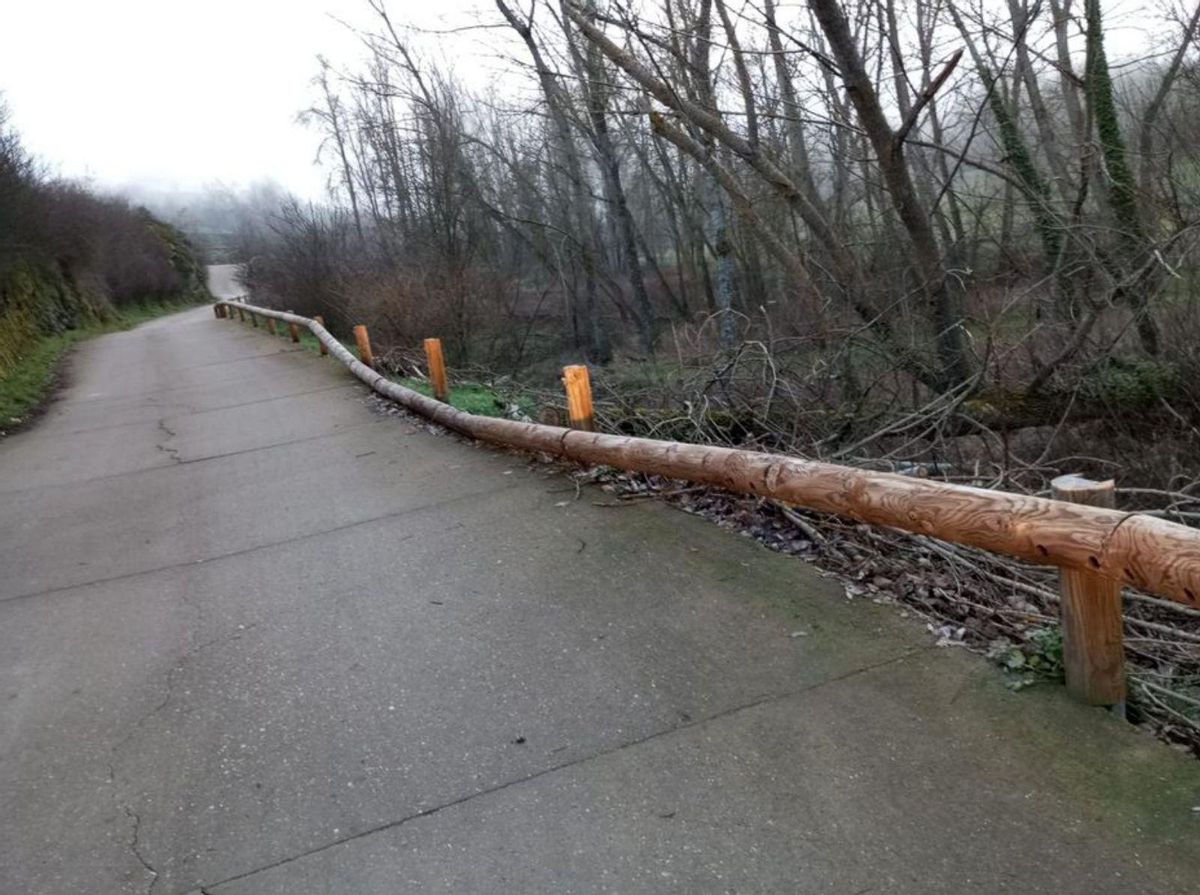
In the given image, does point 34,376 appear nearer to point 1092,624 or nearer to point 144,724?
point 144,724

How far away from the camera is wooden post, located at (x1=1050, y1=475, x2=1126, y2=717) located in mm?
3166

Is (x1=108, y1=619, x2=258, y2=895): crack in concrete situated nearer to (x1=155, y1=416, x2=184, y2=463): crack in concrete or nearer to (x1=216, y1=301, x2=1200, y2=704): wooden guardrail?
(x1=216, y1=301, x2=1200, y2=704): wooden guardrail

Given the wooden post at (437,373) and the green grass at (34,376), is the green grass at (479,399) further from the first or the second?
the green grass at (34,376)

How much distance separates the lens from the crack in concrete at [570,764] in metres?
2.94

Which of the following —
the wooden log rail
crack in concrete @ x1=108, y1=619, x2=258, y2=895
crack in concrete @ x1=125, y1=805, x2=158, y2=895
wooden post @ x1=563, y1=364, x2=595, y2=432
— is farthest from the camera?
wooden post @ x1=563, y1=364, x2=595, y2=432

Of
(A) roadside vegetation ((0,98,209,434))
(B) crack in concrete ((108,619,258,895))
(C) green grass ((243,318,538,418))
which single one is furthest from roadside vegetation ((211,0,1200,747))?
(A) roadside vegetation ((0,98,209,434))

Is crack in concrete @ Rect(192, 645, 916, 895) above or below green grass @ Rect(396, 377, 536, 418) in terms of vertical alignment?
below

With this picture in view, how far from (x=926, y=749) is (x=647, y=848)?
1034mm

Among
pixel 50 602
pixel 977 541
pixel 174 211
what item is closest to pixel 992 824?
pixel 977 541

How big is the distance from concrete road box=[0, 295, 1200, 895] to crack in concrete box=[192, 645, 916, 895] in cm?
1

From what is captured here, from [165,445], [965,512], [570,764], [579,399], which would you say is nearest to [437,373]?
[165,445]

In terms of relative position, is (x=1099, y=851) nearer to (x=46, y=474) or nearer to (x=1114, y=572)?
(x=1114, y=572)

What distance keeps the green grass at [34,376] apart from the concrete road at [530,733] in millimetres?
9507

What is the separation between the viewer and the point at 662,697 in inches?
147
